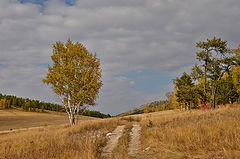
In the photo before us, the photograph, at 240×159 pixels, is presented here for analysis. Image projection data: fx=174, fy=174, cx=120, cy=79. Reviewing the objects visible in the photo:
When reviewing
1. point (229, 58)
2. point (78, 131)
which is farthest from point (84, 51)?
point (229, 58)

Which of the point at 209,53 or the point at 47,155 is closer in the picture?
the point at 47,155

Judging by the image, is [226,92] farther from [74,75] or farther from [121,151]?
[121,151]

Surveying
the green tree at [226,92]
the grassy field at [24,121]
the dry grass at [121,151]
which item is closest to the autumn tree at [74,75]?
the dry grass at [121,151]

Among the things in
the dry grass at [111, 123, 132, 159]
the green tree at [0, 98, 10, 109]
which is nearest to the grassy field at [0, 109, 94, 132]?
the green tree at [0, 98, 10, 109]

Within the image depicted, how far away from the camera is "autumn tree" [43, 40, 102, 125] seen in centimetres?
2122

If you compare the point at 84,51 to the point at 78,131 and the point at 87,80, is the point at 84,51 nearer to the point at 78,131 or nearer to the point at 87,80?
the point at 87,80

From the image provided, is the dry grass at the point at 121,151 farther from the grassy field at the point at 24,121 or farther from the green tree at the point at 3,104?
the green tree at the point at 3,104

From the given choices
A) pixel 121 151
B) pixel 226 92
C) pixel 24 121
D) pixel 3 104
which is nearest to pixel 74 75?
pixel 121 151

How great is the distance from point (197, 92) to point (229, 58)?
22.7ft

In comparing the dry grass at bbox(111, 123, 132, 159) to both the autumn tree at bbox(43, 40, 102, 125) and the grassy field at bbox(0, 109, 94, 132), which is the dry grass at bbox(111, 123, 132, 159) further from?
the grassy field at bbox(0, 109, 94, 132)

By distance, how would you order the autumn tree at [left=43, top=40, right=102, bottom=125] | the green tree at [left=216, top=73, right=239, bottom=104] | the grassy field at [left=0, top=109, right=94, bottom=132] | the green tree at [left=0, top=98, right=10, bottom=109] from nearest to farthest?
the autumn tree at [left=43, top=40, right=102, bottom=125], the green tree at [left=216, top=73, right=239, bottom=104], the grassy field at [left=0, top=109, right=94, bottom=132], the green tree at [left=0, top=98, right=10, bottom=109]

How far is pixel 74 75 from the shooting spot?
21.6 meters

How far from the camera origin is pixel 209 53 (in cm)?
2641

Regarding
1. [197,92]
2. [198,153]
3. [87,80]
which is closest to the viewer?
[198,153]
